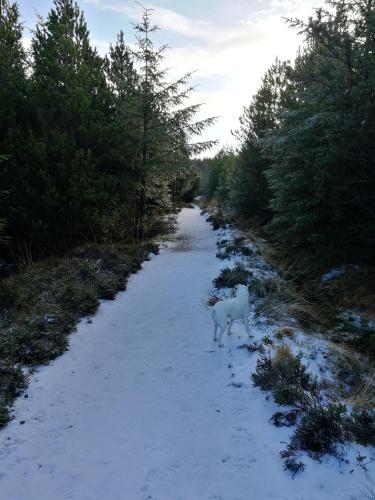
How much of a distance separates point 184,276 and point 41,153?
19.7 feet

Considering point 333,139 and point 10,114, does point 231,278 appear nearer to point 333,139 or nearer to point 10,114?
point 333,139

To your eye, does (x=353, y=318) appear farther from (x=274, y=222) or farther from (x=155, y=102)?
(x=155, y=102)

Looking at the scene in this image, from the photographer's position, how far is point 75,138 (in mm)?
12266

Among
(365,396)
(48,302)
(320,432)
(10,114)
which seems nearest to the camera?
(320,432)

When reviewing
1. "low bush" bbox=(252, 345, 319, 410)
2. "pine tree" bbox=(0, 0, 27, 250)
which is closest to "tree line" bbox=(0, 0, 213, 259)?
"pine tree" bbox=(0, 0, 27, 250)

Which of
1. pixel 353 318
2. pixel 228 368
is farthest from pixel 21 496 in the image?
pixel 353 318

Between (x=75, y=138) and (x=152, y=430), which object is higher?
(x=75, y=138)

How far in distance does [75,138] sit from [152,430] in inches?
431

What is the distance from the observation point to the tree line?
10992 mm

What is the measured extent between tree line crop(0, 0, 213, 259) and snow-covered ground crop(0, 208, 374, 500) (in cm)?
482

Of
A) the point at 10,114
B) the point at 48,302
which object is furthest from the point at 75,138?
the point at 48,302

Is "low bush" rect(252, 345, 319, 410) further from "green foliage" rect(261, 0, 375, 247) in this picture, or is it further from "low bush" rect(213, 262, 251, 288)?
"green foliage" rect(261, 0, 375, 247)

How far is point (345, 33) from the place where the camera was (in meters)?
7.86

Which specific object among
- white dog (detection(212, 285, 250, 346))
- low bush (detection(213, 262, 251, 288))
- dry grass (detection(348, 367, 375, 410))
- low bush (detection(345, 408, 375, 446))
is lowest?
dry grass (detection(348, 367, 375, 410))
